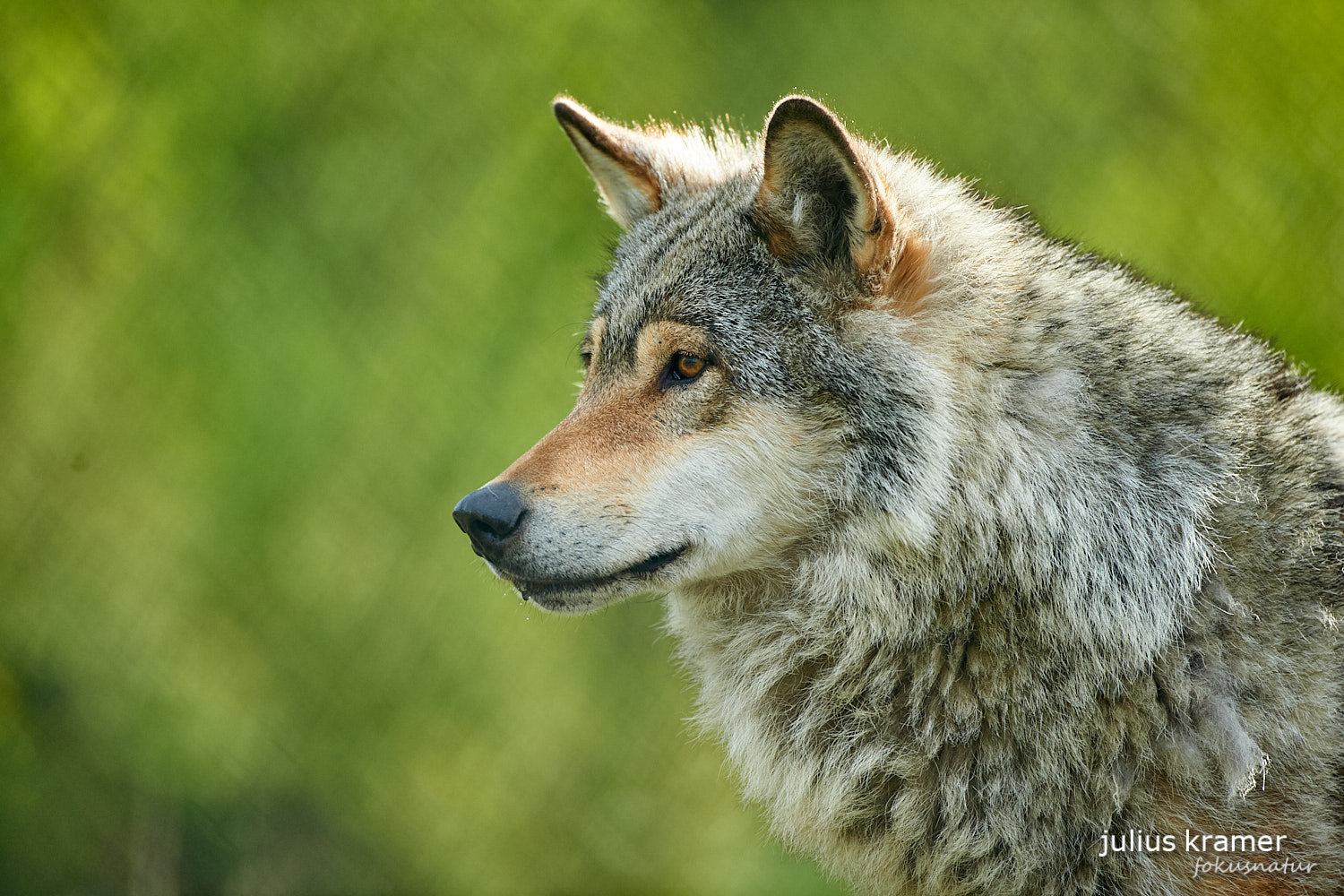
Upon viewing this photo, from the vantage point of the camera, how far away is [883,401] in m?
2.56

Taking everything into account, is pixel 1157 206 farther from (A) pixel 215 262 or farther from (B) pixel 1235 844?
(A) pixel 215 262

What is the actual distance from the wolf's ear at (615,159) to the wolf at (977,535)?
74cm

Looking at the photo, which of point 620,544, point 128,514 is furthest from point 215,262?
point 620,544

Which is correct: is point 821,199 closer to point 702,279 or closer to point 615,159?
point 702,279

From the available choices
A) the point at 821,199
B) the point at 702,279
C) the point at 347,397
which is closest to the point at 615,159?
the point at 702,279

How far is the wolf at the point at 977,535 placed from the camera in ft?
8.01

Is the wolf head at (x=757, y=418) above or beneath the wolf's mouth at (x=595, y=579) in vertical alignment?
above

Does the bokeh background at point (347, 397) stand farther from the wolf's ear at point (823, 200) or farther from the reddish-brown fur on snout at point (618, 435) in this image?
the wolf's ear at point (823, 200)

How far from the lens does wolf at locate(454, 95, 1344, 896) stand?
2441 millimetres

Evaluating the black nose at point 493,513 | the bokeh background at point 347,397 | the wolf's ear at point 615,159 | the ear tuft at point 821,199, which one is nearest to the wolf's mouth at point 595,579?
the black nose at point 493,513

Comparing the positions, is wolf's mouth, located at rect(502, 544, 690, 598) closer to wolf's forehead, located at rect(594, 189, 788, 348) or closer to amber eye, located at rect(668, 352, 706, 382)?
amber eye, located at rect(668, 352, 706, 382)

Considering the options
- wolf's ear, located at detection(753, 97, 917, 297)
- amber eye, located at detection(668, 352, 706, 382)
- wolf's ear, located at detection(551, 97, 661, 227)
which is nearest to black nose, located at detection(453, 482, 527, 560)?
amber eye, located at detection(668, 352, 706, 382)

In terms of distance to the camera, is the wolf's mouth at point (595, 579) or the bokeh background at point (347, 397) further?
the bokeh background at point (347, 397)

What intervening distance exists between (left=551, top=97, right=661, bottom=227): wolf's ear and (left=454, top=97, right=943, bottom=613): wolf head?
27.6 inches
